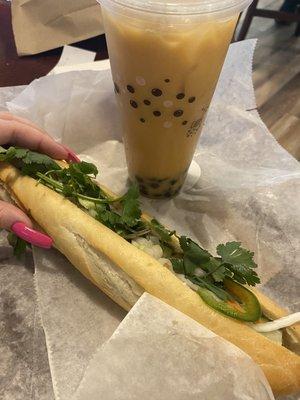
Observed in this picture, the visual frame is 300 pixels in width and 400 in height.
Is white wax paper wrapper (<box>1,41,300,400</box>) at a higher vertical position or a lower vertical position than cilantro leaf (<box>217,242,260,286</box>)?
lower

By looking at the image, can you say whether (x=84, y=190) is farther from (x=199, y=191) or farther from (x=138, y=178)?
(x=199, y=191)

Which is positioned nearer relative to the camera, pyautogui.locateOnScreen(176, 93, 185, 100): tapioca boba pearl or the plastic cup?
the plastic cup

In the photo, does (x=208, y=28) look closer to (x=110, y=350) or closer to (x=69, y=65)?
(x=110, y=350)

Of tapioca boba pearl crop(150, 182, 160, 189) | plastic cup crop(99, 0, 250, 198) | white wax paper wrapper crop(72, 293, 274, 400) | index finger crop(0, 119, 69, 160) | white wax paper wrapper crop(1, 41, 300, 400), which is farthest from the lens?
tapioca boba pearl crop(150, 182, 160, 189)

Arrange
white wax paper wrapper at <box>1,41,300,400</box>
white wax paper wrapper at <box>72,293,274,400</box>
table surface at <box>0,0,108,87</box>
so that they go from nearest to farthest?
white wax paper wrapper at <box>72,293,274,400</box> → white wax paper wrapper at <box>1,41,300,400</box> → table surface at <box>0,0,108,87</box>

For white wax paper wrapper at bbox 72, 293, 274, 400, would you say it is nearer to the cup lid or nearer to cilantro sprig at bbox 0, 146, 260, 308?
cilantro sprig at bbox 0, 146, 260, 308

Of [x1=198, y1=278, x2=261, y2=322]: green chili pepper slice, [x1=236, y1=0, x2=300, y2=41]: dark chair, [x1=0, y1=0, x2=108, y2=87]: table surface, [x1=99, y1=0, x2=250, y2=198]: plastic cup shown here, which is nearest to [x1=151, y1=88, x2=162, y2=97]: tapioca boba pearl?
[x1=99, y1=0, x2=250, y2=198]: plastic cup

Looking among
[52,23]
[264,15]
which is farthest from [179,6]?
[264,15]

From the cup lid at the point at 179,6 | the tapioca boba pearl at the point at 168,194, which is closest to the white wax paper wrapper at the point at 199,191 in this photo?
the tapioca boba pearl at the point at 168,194
